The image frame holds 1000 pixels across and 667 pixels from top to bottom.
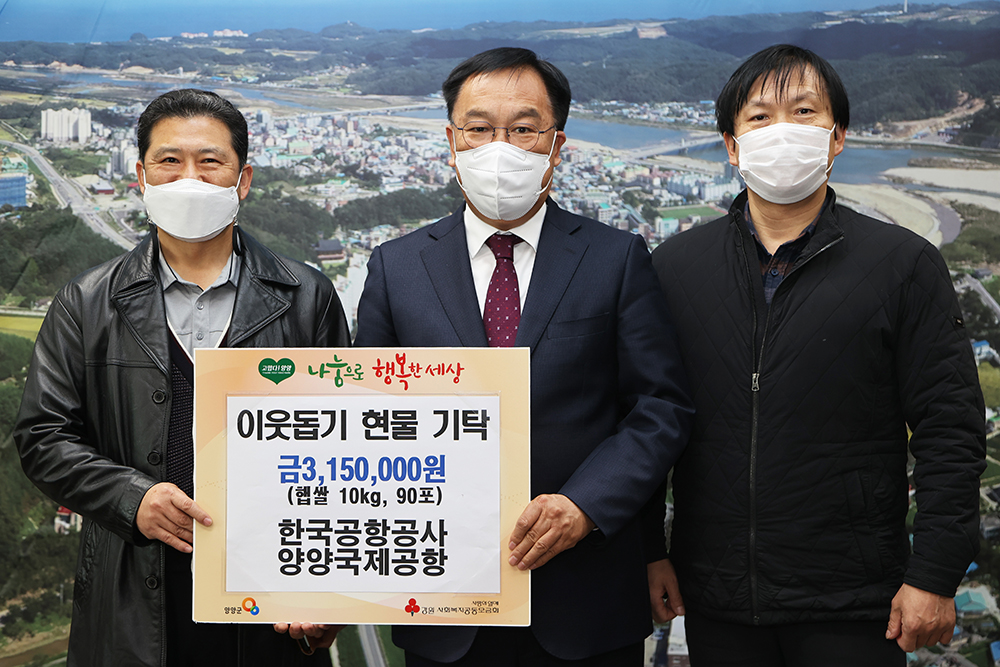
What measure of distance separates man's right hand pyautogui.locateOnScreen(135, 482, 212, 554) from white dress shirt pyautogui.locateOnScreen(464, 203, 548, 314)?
2.33ft

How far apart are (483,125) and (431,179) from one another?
5.18 feet

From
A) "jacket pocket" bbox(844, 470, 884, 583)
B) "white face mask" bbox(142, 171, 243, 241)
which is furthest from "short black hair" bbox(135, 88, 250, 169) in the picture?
"jacket pocket" bbox(844, 470, 884, 583)

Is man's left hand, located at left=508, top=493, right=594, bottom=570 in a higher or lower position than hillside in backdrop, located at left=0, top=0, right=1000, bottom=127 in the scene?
lower

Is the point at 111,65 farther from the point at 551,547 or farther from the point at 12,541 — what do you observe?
the point at 551,547

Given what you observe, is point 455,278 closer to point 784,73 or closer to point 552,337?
point 552,337

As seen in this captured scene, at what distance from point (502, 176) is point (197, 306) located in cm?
72

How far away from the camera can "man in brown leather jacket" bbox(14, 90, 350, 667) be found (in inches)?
62.2

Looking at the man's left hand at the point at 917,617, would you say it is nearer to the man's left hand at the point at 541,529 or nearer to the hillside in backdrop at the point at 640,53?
the man's left hand at the point at 541,529

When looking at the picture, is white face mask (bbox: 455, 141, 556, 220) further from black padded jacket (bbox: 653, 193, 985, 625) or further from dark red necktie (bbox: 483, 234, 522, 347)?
black padded jacket (bbox: 653, 193, 985, 625)

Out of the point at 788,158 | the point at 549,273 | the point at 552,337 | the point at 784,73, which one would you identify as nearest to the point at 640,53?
the point at 784,73

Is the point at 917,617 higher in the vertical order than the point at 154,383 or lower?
lower

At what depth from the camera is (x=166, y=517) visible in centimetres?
152

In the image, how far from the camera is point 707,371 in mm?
1723

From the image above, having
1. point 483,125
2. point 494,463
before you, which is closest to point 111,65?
point 483,125
